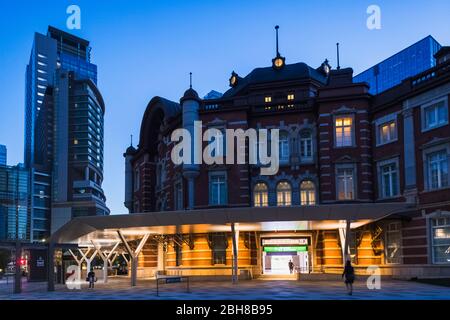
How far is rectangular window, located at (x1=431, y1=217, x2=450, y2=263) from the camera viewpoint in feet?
109

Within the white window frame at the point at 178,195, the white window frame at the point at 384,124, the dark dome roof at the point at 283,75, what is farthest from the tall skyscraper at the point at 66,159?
the white window frame at the point at 384,124

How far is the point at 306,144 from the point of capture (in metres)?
41.8

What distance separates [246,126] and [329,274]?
39.7 ft

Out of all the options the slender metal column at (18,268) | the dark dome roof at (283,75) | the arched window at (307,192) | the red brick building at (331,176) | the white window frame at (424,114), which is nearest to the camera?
the slender metal column at (18,268)

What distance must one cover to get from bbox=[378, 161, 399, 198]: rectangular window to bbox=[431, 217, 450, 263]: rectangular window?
3971 millimetres

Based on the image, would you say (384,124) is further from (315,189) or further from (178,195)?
(178,195)

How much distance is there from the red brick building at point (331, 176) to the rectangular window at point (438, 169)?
0.06 meters

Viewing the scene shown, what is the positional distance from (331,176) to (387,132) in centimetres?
468

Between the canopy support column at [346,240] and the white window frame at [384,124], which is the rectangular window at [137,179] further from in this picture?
the canopy support column at [346,240]

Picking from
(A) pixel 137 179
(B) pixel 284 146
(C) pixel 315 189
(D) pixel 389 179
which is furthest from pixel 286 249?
(A) pixel 137 179

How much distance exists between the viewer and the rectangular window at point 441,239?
109ft

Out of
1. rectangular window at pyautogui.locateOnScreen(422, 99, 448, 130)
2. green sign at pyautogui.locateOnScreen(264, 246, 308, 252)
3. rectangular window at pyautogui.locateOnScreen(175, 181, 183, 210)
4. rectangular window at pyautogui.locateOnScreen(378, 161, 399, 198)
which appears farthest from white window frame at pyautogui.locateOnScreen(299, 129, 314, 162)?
rectangular window at pyautogui.locateOnScreen(175, 181, 183, 210)
